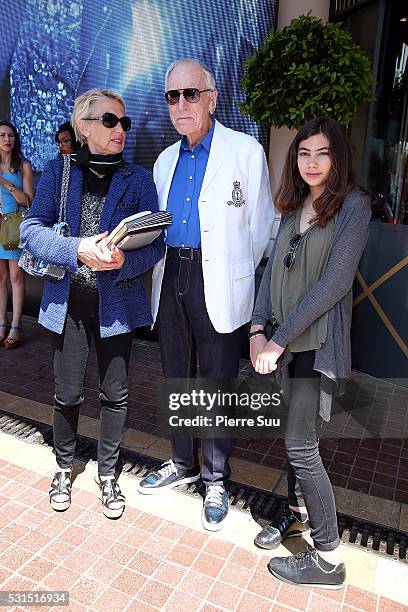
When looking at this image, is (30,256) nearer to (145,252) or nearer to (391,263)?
Result: (145,252)

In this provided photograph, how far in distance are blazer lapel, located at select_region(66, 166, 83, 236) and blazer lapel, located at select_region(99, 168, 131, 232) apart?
0.13 m

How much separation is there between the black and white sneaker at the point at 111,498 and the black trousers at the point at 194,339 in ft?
1.56

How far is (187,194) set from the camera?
2678mm

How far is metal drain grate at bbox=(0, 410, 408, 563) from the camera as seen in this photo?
2.67m

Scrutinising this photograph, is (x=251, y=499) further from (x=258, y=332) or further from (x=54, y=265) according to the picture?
(x=54, y=265)

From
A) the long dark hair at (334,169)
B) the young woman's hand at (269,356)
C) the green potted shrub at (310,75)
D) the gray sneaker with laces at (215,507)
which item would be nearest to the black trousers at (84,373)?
the gray sneaker with laces at (215,507)

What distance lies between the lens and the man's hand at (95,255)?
2.38m

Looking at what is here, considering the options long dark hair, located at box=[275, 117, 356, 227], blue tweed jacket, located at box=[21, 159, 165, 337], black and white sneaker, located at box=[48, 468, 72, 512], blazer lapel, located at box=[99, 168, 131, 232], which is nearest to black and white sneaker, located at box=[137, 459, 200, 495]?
black and white sneaker, located at box=[48, 468, 72, 512]

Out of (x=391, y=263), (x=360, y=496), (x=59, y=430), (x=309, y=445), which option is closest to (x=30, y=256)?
(x=59, y=430)

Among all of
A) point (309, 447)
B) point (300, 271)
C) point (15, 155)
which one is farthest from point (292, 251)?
point (15, 155)

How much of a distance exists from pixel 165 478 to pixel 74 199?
1640mm

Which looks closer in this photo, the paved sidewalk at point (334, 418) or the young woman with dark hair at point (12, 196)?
the paved sidewalk at point (334, 418)

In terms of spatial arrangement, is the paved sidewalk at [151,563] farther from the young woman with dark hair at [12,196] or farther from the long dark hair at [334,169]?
the young woman with dark hair at [12,196]

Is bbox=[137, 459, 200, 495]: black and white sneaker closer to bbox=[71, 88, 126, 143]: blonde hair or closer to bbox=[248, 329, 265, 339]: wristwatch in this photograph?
bbox=[248, 329, 265, 339]: wristwatch
